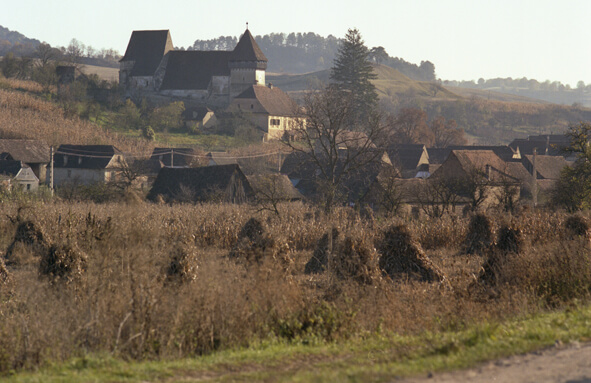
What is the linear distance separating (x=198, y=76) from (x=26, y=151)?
4482 centimetres

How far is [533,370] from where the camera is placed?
8719 millimetres

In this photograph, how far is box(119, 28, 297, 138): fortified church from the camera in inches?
4053

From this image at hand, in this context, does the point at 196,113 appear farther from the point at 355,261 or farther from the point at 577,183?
→ the point at 355,261

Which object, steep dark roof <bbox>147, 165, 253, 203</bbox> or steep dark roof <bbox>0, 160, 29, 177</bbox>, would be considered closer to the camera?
steep dark roof <bbox>147, 165, 253, 203</bbox>

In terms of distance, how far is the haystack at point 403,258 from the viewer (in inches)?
719

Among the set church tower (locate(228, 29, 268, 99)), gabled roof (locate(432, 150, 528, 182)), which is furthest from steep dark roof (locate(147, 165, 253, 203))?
church tower (locate(228, 29, 268, 99))

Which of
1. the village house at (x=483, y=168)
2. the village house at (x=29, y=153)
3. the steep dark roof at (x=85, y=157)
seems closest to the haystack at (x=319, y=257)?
the village house at (x=483, y=168)

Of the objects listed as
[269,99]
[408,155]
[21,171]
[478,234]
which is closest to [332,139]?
[478,234]

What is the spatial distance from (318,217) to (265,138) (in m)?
59.9

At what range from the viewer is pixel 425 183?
43406 mm

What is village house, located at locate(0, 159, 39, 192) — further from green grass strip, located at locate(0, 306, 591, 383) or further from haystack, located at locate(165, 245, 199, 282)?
green grass strip, located at locate(0, 306, 591, 383)

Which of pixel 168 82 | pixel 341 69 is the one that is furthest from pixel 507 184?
pixel 168 82

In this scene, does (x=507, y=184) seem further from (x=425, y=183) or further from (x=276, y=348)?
(x=276, y=348)

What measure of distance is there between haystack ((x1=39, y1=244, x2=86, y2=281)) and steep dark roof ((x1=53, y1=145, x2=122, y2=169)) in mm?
49025
